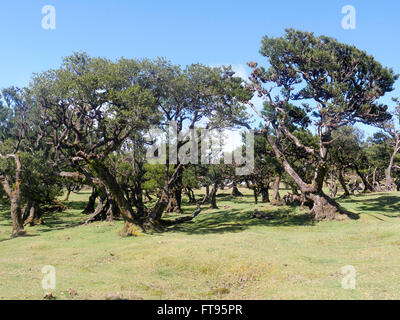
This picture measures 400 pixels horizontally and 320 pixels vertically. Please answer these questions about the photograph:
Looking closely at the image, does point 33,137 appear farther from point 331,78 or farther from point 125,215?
point 331,78

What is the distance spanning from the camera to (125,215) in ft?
87.9

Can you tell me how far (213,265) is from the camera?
1562cm

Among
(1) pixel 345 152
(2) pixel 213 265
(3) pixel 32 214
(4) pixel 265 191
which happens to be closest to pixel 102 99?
(2) pixel 213 265

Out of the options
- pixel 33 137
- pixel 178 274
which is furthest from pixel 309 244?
pixel 33 137

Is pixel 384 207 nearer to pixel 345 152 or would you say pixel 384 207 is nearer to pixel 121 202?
pixel 345 152

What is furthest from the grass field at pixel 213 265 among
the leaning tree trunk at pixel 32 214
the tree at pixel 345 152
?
the tree at pixel 345 152

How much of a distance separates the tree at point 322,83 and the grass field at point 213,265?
760 cm

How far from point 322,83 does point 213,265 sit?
2421cm

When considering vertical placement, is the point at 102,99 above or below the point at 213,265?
above

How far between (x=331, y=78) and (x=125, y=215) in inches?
866

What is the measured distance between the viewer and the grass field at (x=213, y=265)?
11766 millimetres

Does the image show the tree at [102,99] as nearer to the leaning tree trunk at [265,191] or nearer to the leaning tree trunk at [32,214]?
the leaning tree trunk at [32,214]

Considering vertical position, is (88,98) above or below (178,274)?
above
